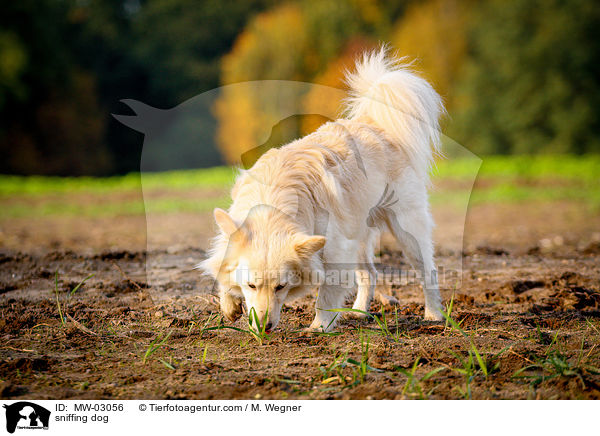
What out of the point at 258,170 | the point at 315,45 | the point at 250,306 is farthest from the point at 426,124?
the point at 315,45

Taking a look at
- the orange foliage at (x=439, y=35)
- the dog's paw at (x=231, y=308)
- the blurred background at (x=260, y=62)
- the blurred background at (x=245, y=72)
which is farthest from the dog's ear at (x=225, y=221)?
the orange foliage at (x=439, y=35)

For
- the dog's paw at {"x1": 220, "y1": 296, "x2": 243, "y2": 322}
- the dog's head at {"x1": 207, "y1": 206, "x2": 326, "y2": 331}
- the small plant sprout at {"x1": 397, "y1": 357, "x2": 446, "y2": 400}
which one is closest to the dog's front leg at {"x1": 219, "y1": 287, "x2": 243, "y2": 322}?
the dog's paw at {"x1": 220, "y1": 296, "x2": 243, "y2": 322}

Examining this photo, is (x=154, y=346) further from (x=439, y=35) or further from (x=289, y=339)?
(x=439, y=35)

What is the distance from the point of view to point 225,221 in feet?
13.3

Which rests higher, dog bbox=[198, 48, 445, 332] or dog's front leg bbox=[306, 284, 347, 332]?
dog bbox=[198, 48, 445, 332]

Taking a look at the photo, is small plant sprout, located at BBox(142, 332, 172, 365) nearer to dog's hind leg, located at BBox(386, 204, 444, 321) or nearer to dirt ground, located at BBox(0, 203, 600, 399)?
dirt ground, located at BBox(0, 203, 600, 399)

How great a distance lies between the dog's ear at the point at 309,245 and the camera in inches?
154

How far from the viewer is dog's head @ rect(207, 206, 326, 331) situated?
4.05 meters

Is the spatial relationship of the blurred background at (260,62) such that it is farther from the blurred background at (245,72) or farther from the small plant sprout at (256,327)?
the small plant sprout at (256,327)

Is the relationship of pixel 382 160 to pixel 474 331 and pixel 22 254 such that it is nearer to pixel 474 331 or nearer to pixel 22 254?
pixel 474 331

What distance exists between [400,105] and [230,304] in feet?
8.16

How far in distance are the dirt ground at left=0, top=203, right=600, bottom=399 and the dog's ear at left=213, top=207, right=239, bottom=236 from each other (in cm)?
81
